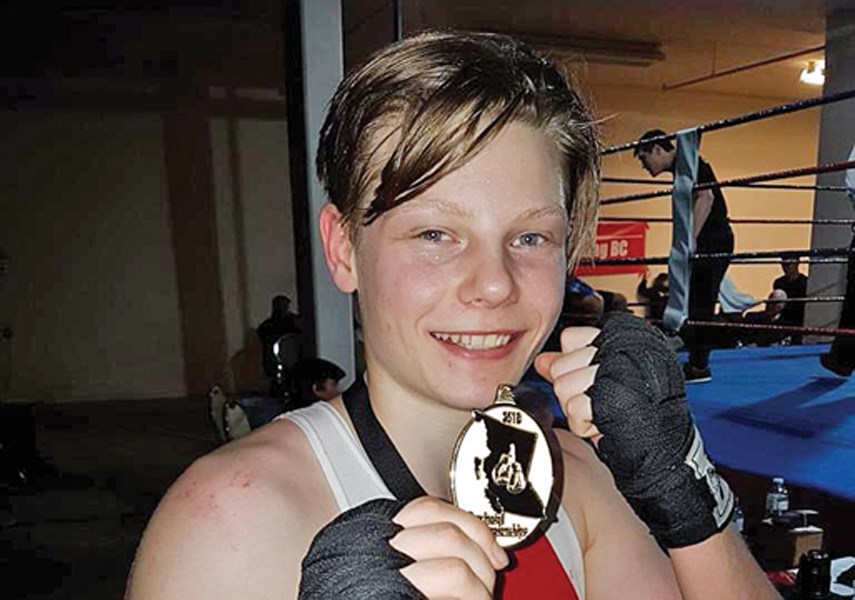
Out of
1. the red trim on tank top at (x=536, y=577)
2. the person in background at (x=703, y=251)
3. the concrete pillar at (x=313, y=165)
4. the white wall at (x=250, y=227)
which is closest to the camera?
the red trim on tank top at (x=536, y=577)

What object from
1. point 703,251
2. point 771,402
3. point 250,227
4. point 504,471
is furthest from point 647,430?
point 250,227

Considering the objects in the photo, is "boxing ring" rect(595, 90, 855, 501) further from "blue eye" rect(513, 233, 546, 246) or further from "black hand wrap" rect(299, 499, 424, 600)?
"black hand wrap" rect(299, 499, 424, 600)

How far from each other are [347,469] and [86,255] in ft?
23.6

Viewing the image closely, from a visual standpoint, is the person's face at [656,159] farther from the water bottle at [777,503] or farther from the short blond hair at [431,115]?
the short blond hair at [431,115]

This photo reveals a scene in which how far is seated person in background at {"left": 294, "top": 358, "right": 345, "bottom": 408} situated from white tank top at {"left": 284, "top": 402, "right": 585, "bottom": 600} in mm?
1853

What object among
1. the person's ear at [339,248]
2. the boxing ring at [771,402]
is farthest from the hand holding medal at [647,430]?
the boxing ring at [771,402]

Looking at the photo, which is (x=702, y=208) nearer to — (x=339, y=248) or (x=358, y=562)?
(x=339, y=248)

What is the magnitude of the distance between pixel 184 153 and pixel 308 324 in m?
4.78

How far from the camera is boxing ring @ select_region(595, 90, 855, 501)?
220 centimetres

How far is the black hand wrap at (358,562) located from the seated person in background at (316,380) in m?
2.08

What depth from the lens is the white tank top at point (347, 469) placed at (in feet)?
2.30

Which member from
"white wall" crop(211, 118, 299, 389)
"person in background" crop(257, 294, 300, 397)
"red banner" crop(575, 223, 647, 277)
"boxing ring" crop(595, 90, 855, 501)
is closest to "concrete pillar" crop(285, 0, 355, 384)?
"person in background" crop(257, 294, 300, 397)

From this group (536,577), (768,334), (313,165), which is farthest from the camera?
(768,334)

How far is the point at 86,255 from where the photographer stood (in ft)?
23.5
